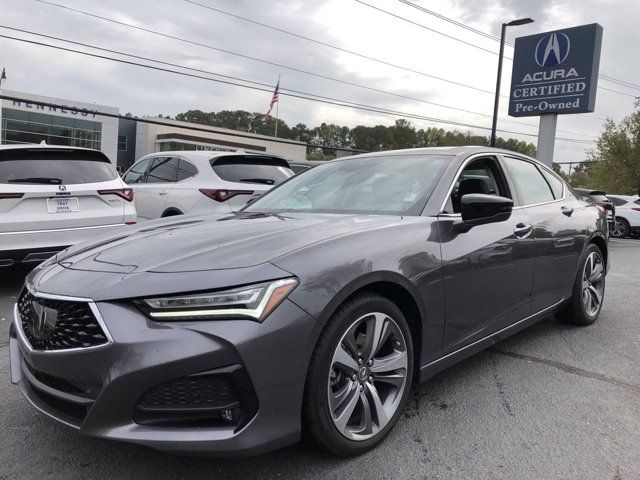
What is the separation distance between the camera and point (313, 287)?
2.13 metres

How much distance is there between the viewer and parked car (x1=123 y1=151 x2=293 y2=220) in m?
7.23

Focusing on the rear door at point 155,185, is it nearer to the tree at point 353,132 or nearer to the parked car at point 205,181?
the parked car at point 205,181

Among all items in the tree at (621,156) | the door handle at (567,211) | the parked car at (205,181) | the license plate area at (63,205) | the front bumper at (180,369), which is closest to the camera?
the front bumper at (180,369)

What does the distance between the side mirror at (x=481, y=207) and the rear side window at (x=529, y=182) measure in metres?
0.92

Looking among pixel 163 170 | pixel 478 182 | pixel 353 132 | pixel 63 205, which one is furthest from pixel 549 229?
pixel 353 132

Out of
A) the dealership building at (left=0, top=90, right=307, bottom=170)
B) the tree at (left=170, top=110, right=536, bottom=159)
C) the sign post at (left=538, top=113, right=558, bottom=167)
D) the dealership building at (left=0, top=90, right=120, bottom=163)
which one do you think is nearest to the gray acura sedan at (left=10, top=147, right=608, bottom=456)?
the sign post at (left=538, top=113, right=558, bottom=167)

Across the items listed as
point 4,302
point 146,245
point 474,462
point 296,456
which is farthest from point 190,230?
point 4,302

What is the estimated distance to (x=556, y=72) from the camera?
16938 mm

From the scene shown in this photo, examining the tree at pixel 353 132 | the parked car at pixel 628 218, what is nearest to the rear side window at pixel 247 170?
the parked car at pixel 628 218

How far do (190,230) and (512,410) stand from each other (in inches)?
81.8

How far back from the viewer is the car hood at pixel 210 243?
2176 millimetres

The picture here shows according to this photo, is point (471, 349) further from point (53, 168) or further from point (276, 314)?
point (53, 168)

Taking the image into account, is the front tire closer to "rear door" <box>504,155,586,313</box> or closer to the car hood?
the car hood

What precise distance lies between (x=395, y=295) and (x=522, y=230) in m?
1.41
